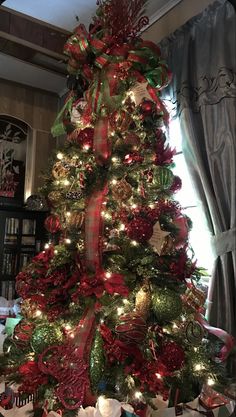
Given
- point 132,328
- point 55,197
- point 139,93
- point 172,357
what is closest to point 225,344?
point 172,357

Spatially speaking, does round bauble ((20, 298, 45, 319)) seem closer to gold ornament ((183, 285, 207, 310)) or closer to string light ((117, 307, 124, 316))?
string light ((117, 307, 124, 316))

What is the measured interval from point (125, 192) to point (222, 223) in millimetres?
522

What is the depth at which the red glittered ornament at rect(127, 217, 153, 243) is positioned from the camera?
1.27 metres

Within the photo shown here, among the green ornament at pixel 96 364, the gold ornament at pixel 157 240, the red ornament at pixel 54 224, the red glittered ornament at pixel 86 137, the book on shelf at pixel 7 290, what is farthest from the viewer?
the book on shelf at pixel 7 290

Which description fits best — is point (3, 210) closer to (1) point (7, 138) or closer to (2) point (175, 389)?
(1) point (7, 138)

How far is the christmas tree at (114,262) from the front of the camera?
3.87 feet

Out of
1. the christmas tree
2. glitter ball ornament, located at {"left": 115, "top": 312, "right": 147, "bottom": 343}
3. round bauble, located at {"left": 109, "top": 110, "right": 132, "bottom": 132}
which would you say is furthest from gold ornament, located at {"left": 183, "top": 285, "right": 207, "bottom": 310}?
round bauble, located at {"left": 109, "top": 110, "right": 132, "bottom": 132}

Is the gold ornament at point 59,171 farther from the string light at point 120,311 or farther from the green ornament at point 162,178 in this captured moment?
the string light at point 120,311

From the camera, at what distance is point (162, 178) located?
4.63 feet

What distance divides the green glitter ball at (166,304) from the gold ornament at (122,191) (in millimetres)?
379

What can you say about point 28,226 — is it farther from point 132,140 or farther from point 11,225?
point 132,140

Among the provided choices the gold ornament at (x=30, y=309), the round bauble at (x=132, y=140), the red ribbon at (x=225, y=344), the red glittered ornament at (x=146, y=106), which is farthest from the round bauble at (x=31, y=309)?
the red glittered ornament at (x=146, y=106)

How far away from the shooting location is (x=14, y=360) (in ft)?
4.52

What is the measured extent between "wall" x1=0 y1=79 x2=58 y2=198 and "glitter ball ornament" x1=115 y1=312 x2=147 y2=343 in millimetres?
2223
